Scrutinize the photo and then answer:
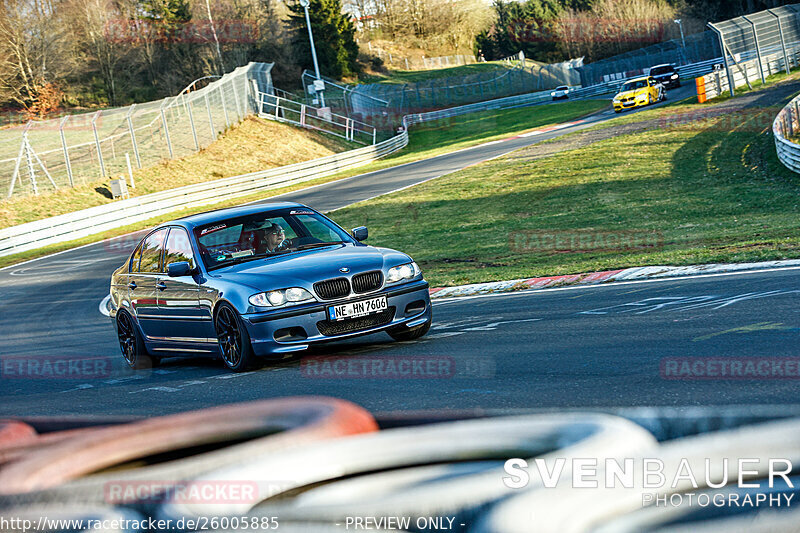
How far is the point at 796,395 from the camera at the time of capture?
4.51m

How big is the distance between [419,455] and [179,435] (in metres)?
1.10

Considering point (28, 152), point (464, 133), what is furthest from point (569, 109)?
point (28, 152)

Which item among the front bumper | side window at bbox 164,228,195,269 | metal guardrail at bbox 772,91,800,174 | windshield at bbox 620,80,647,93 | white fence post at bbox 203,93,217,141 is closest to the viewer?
the front bumper

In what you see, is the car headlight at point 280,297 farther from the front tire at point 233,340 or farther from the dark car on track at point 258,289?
the front tire at point 233,340

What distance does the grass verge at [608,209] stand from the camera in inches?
631

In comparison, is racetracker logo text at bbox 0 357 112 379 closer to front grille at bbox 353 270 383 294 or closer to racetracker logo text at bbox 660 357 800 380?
front grille at bbox 353 270 383 294

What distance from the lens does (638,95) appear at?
5012 cm

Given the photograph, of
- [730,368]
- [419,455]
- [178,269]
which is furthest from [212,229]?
[419,455]

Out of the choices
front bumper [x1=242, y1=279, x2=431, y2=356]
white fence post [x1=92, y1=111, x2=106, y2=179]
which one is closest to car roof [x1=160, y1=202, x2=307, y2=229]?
front bumper [x1=242, y1=279, x2=431, y2=356]

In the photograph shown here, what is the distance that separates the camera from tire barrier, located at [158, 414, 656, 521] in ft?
8.78

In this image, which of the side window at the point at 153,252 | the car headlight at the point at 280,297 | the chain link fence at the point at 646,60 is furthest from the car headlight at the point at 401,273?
the chain link fence at the point at 646,60

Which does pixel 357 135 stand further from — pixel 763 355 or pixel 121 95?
pixel 763 355

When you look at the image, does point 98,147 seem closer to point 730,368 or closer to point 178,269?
point 178,269

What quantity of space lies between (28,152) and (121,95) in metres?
34.3
